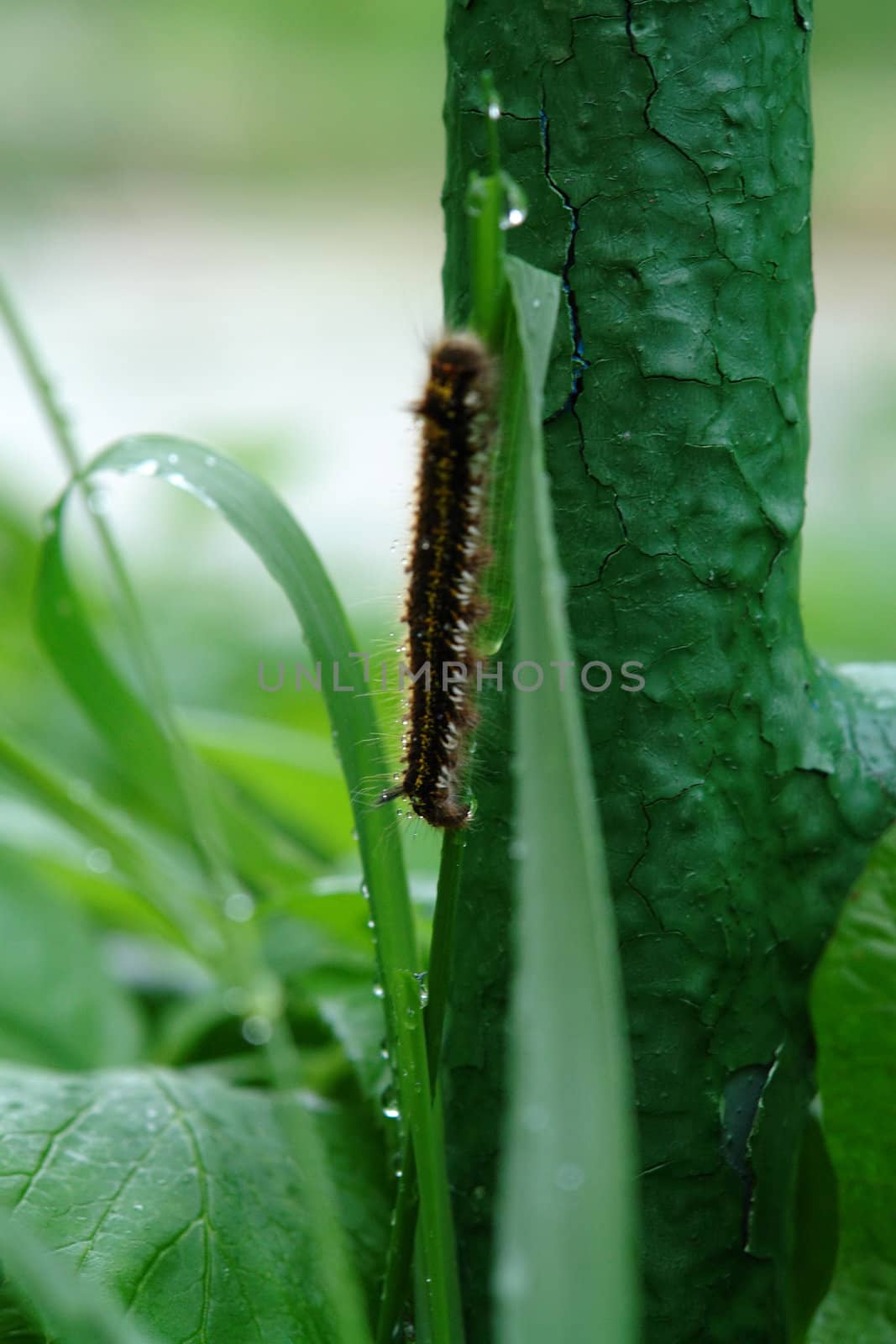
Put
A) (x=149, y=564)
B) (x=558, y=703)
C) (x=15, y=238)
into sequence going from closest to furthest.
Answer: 1. (x=558, y=703)
2. (x=149, y=564)
3. (x=15, y=238)

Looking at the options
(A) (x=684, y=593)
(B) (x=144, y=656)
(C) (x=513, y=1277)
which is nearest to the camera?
(C) (x=513, y=1277)

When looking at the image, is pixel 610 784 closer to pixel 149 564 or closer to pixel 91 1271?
pixel 91 1271

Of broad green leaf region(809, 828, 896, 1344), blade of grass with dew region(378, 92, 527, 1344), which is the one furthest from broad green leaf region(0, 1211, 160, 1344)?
broad green leaf region(809, 828, 896, 1344)

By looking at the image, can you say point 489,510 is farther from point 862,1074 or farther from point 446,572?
point 862,1074

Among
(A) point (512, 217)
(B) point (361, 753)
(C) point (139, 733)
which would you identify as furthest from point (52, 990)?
(A) point (512, 217)

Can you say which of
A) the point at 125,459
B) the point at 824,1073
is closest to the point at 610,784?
the point at 824,1073

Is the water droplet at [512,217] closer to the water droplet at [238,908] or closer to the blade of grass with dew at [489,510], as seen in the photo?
the blade of grass with dew at [489,510]
